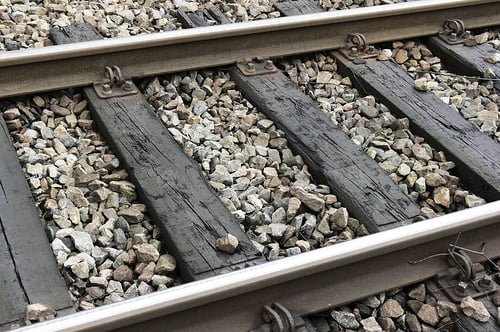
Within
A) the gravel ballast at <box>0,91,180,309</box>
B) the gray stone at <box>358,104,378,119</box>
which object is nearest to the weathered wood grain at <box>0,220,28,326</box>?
the gravel ballast at <box>0,91,180,309</box>

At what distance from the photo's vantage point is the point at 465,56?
4.27 m

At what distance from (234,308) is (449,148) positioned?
146 cm

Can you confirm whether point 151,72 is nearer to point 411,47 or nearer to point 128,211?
point 128,211

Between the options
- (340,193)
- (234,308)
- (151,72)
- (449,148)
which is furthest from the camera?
(151,72)

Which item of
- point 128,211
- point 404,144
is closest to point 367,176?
point 404,144

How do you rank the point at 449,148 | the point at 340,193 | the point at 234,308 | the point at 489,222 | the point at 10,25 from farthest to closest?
the point at 10,25, the point at 449,148, the point at 340,193, the point at 489,222, the point at 234,308

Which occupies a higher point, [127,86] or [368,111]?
[127,86]

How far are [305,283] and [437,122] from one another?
142 cm

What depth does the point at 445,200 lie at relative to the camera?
313cm

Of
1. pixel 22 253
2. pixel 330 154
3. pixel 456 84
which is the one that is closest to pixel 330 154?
pixel 330 154

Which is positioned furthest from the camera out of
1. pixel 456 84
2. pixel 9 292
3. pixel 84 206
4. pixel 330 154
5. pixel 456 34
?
pixel 456 34

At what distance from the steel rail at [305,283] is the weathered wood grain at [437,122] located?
1.49ft

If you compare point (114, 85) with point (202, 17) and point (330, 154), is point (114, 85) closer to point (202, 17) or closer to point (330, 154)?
point (202, 17)

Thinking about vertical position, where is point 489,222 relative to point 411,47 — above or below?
above
